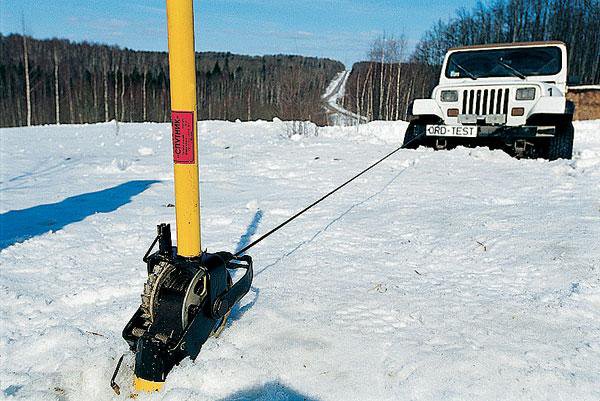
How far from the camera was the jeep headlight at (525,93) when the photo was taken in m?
6.98

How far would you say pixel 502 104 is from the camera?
716 cm

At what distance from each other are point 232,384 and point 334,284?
1.10m

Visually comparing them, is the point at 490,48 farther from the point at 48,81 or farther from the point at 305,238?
the point at 48,81

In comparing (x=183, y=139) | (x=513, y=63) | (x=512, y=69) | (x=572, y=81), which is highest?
(x=513, y=63)

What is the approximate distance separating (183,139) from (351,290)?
53.3 inches

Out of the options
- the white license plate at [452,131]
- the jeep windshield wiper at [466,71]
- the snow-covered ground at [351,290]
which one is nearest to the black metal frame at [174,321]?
the snow-covered ground at [351,290]

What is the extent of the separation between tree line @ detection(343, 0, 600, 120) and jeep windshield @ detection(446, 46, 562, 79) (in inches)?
1022

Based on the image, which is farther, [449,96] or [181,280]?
[449,96]

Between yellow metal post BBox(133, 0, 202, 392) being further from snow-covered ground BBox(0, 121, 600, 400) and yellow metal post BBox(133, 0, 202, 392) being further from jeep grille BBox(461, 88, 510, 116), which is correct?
jeep grille BBox(461, 88, 510, 116)

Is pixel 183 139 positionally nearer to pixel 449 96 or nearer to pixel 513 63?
pixel 449 96

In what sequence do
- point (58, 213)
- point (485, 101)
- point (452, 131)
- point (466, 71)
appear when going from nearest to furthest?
point (58, 213)
point (485, 101)
point (452, 131)
point (466, 71)

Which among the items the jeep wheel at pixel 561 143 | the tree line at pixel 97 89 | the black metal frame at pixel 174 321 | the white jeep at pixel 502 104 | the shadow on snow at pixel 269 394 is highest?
the tree line at pixel 97 89

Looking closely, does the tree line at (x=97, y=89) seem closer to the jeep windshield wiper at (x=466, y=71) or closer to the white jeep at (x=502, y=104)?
the jeep windshield wiper at (x=466, y=71)

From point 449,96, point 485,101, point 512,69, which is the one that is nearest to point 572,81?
point 512,69
